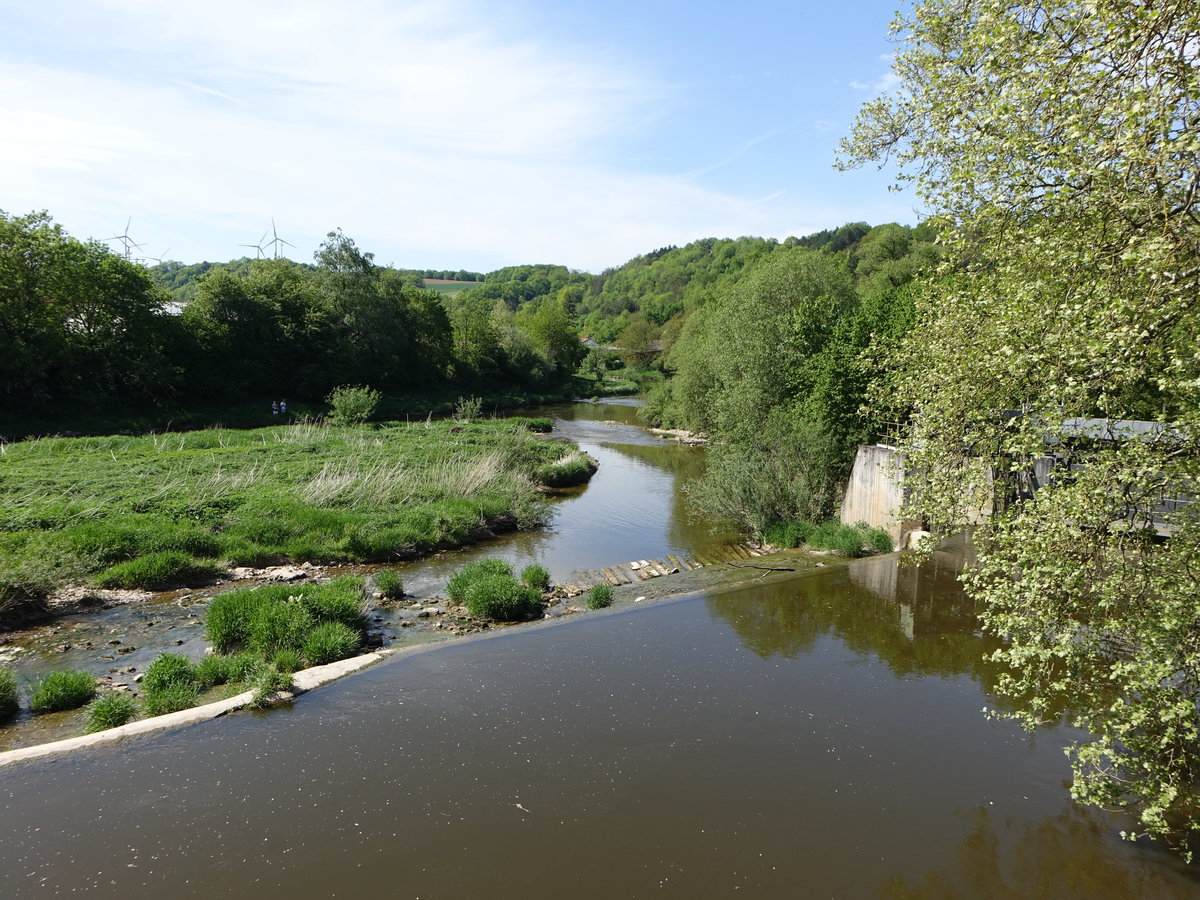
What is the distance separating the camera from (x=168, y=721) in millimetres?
8906

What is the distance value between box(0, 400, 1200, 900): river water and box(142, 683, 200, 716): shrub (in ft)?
2.23

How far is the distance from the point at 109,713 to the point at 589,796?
6.16 m

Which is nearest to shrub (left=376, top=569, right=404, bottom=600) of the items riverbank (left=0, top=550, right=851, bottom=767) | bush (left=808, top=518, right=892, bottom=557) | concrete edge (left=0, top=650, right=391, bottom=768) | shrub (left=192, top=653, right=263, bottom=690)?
riverbank (left=0, top=550, right=851, bottom=767)

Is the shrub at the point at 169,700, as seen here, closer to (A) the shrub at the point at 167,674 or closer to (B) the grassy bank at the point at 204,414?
(A) the shrub at the point at 167,674

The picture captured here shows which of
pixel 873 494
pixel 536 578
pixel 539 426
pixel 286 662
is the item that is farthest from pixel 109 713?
pixel 539 426

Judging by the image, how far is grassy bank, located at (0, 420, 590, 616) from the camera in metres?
15.0

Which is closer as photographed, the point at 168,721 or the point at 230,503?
the point at 168,721

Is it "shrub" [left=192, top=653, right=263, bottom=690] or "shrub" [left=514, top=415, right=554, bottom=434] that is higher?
"shrub" [left=514, top=415, right=554, bottom=434]

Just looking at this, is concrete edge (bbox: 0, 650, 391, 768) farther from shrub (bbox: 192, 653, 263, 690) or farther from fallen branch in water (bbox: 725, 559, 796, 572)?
fallen branch in water (bbox: 725, 559, 796, 572)

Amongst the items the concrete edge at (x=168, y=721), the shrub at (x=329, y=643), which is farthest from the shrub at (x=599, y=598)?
the concrete edge at (x=168, y=721)

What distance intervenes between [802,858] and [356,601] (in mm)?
8680

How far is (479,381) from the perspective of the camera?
66312 millimetres

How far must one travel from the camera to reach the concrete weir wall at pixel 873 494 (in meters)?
17.7

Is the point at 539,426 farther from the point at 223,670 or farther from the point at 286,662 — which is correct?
the point at 223,670
